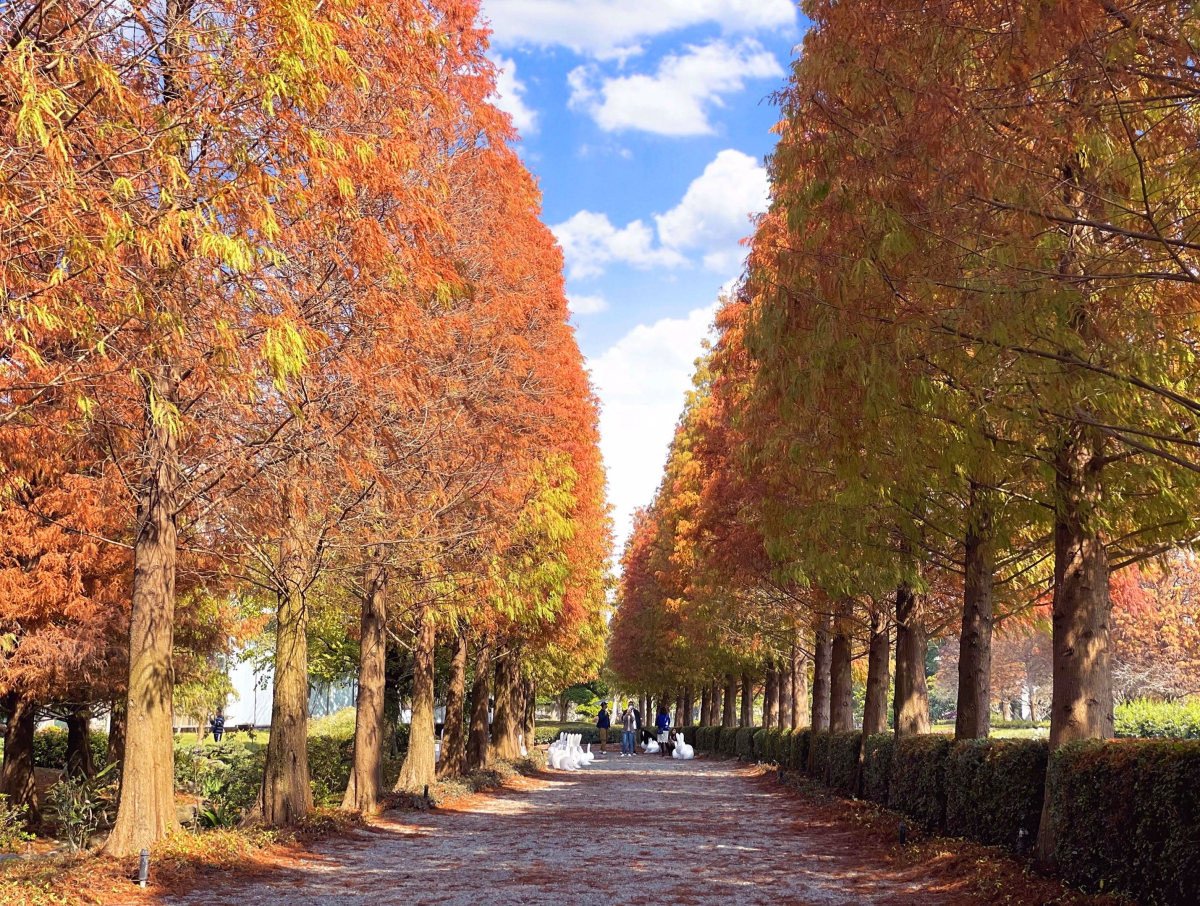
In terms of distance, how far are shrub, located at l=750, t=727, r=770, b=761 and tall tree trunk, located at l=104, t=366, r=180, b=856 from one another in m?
26.5

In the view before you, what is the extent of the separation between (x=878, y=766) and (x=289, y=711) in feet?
31.4

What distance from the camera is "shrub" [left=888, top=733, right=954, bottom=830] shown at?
535 inches

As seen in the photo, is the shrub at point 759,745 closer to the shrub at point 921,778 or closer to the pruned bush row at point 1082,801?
the shrub at point 921,778

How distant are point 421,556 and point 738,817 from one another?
23.8 feet

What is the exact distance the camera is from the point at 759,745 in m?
36.8

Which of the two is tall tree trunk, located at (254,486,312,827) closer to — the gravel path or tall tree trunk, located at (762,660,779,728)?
the gravel path

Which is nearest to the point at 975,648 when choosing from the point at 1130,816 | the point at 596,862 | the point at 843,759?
the point at 596,862

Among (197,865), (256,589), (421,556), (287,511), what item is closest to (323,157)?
(287,511)

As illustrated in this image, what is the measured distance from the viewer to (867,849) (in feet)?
45.5

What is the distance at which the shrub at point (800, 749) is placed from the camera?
27870mm

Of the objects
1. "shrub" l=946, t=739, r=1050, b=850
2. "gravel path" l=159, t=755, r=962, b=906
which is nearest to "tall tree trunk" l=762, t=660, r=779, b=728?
"gravel path" l=159, t=755, r=962, b=906

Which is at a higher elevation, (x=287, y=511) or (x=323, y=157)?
(x=323, y=157)

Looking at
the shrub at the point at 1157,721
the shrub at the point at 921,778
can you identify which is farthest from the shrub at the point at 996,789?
the shrub at the point at 1157,721

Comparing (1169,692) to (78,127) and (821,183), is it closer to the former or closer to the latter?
(821,183)
